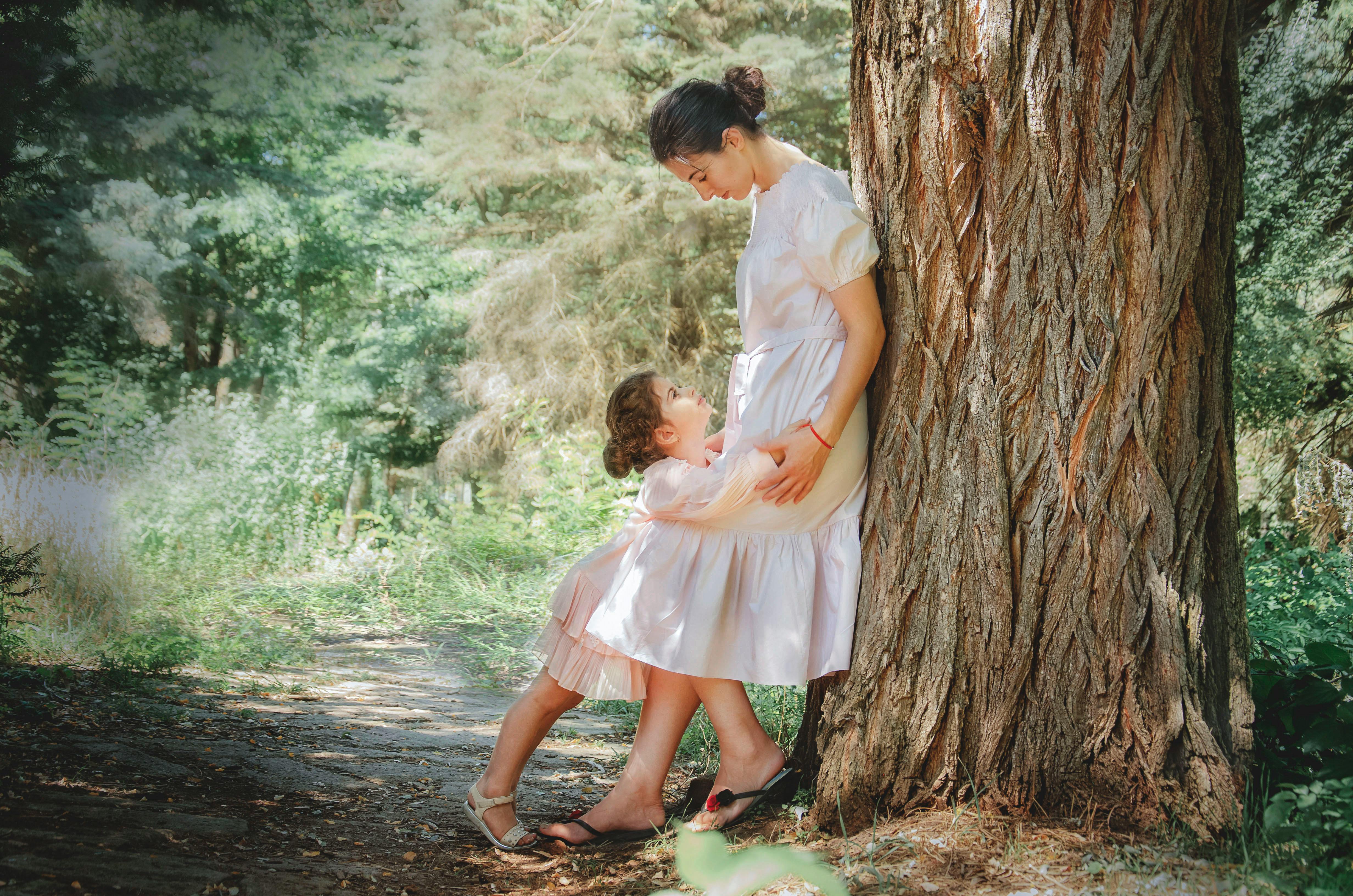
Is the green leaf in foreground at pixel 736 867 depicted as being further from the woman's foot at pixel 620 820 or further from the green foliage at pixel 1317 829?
the woman's foot at pixel 620 820

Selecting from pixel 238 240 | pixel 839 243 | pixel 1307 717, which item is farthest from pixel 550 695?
Answer: pixel 238 240

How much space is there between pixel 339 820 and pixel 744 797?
3.59ft

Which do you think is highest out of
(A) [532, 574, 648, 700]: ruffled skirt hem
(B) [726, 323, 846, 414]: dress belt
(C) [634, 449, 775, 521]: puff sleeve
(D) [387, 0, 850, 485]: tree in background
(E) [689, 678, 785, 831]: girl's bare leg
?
(D) [387, 0, 850, 485]: tree in background

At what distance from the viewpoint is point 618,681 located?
2295mm

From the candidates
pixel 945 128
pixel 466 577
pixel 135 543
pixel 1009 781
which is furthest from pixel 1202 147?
pixel 135 543

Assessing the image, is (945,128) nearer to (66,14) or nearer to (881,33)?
(881,33)

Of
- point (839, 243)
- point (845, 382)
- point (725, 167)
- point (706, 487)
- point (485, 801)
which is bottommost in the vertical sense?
point (485, 801)

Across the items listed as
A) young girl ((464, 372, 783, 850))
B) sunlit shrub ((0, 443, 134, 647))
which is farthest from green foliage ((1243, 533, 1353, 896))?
sunlit shrub ((0, 443, 134, 647))

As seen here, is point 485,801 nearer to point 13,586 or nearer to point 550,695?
point 550,695

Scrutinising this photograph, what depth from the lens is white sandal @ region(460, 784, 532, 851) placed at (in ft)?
7.43

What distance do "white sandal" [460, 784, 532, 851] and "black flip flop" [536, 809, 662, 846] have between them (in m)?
0.06

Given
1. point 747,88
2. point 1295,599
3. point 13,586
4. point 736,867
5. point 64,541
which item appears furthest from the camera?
point 64,541

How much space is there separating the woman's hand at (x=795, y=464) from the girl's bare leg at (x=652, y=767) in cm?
55

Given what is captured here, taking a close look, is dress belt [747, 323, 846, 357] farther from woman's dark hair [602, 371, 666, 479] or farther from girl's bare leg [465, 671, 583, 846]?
girl's bare leg [465, 671, 583, 846]
